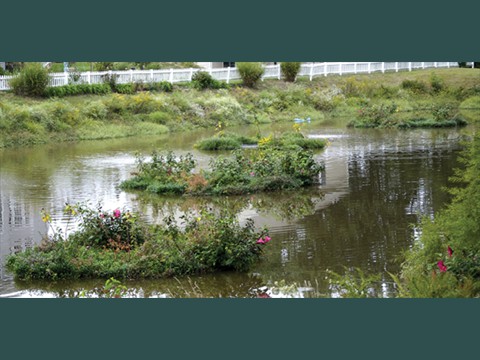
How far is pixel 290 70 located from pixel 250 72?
3.49 meters

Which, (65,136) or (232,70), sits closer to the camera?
(65,136)

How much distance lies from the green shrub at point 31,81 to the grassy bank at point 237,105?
1.65 feet

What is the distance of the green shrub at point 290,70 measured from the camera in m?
45.0

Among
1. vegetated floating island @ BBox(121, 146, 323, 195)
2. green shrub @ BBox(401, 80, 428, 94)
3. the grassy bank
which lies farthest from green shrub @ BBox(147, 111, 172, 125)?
vegetated floating island @ BBox(121, 146, 323, 195)

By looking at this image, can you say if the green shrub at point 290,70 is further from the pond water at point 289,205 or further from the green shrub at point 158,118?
the pond water at point 289,205

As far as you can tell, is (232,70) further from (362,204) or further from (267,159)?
(362,204)

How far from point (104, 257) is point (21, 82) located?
2336 centimetres

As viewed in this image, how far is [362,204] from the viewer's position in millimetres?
17234

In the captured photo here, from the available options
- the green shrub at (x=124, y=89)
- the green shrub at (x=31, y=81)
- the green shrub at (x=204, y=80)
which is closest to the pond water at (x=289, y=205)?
the green shrub at (x=31, y=81)

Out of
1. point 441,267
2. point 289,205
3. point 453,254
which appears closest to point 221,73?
point 289,205

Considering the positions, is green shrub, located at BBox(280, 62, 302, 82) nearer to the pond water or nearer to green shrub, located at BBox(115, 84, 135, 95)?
green shrub, located at BBox(115, 84, 135, 95)

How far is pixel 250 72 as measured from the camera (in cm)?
4291

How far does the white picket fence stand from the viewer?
36.5 m

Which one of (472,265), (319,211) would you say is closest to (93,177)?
(319,211)
